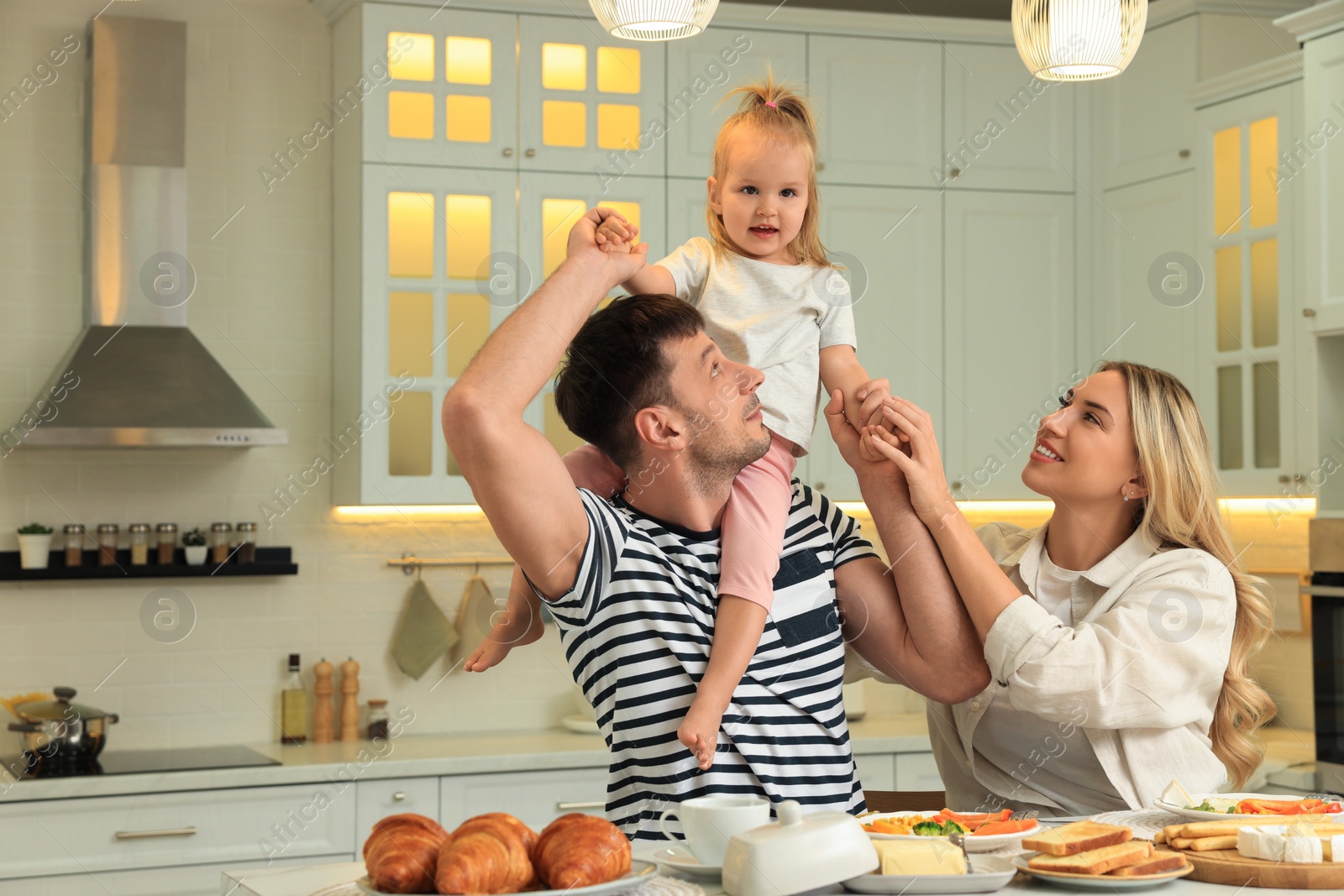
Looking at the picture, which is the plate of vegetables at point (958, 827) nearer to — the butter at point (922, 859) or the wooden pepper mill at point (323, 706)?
the butter at point (922, 859)

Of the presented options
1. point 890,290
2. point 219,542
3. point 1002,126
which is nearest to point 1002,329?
point 890,290

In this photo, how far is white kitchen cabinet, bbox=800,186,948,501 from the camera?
13.1ft

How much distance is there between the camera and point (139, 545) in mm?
3672

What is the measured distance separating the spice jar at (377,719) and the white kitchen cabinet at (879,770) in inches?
52.3

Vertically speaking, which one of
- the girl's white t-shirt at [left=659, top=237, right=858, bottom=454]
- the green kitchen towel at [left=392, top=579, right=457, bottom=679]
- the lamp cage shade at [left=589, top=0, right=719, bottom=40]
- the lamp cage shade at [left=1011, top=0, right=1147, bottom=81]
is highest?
the lamp cage shade at [left=1011, top=0, right=1147, bottom=81]

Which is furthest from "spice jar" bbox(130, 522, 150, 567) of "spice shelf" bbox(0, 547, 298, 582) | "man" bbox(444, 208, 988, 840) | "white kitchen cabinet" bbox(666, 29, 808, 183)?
"man" bbox(444, 208, 988, 840)

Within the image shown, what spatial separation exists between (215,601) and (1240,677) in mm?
2811

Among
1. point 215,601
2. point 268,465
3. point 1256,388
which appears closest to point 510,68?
point 268,465

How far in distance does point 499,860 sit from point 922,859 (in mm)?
419

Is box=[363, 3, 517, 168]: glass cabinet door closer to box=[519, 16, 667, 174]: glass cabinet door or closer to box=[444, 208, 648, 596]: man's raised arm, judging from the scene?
box=[519, 16, 667, 174]: glass cabinet door

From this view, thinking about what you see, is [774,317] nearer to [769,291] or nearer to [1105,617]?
[769,291]

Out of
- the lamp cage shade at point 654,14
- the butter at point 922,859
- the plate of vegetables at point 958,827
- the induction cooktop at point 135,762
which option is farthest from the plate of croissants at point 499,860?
the induction cooktop at point 135,762

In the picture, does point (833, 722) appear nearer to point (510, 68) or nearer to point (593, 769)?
point (593, 769)

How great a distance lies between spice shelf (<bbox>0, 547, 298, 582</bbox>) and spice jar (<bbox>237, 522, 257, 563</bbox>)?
0.02 metres
